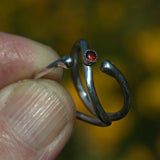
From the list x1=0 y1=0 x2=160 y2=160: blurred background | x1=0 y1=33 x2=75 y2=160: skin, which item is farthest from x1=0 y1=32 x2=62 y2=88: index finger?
x1=0 y1=0 x2=160 y2=160: blurred background

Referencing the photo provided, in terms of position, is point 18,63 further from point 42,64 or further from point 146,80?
point 146,80

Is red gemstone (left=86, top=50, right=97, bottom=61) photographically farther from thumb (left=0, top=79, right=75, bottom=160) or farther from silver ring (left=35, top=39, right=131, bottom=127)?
thumb (left=0, top=79, right=75, bottom=160)

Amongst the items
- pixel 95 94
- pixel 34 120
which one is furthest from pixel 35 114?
pixel 95 94

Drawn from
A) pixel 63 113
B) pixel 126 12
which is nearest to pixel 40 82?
pixel 63 113

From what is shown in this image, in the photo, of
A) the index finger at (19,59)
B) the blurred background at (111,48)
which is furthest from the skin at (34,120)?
the blurred background at (111,48)

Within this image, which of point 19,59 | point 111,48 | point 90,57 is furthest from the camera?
point 111,48

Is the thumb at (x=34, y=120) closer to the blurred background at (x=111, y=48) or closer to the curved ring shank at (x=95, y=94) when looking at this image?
the curved ring shank at (x=95, y=94)

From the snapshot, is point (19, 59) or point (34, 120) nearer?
point (34, 120)

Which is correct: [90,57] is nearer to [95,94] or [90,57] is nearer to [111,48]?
[95,94]
